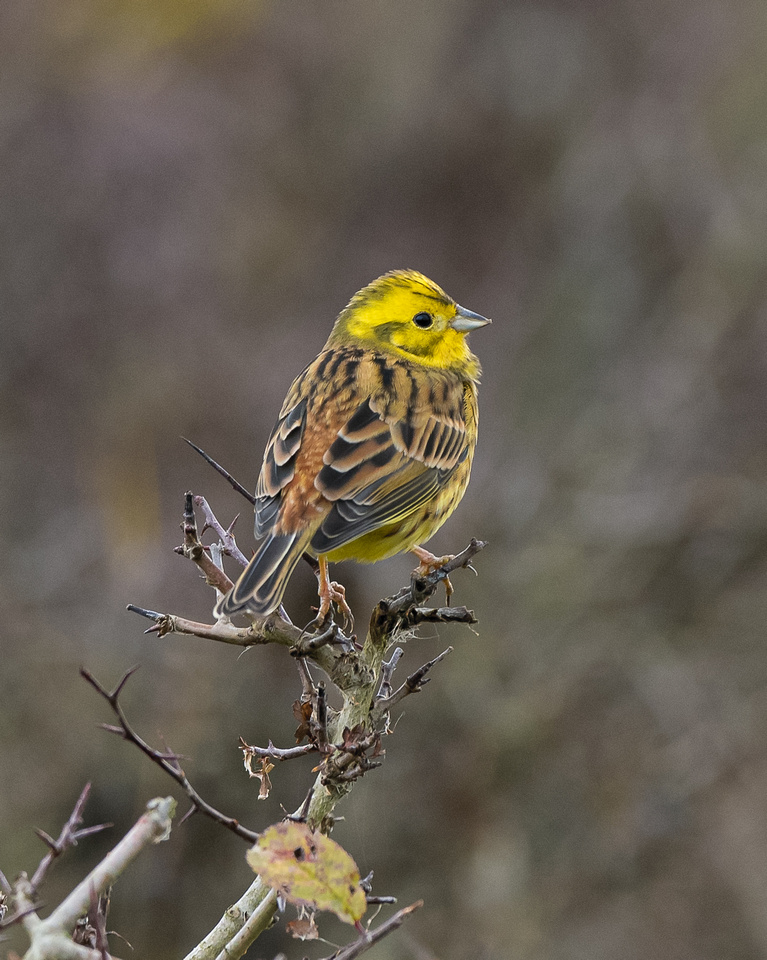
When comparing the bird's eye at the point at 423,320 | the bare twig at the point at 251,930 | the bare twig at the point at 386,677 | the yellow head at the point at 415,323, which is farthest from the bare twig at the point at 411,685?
the bird's eye at the point at 423,320

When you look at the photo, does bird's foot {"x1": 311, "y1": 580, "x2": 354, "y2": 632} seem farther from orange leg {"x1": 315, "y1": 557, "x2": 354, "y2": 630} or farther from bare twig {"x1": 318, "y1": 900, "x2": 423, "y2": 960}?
bare twig {"x1": 318, "y1": 900, "x2": 423, "y2": 960}

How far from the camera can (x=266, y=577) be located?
133 inches

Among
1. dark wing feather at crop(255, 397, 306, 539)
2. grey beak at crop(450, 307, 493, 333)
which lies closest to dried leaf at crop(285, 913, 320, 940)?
dark wing feather at crop(255, 397, 306, 539)

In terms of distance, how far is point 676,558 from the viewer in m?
9.05

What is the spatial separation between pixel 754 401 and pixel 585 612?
268 cm

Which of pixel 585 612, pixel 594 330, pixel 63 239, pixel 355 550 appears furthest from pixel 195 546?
pixel 63 239

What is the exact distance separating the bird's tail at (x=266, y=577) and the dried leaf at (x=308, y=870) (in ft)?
2.57

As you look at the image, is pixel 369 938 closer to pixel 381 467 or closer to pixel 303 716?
pixel 303 716

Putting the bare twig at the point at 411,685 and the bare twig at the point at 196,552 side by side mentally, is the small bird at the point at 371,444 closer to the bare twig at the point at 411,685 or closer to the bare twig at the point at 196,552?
the bare twig at the point at 196,552

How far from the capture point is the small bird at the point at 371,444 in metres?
3.86

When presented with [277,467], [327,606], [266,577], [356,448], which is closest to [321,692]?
[327,606]

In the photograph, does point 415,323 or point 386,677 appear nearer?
point 386,677

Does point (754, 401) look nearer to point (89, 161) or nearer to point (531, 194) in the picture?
point (531, 194)

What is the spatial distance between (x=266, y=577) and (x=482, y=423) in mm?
8873
